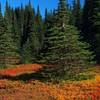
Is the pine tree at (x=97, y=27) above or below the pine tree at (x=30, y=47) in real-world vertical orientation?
above

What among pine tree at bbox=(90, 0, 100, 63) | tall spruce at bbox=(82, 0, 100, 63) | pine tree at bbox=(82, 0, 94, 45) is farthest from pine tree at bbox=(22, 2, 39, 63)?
pine tree at bbox=(90, 0, 100, 63)

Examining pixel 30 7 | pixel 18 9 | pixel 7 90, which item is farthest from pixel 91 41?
pixel 18 9

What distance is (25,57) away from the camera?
74.6 m

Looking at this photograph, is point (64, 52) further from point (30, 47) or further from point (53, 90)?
point (30, 47)

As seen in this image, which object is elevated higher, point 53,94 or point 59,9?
point 59,9

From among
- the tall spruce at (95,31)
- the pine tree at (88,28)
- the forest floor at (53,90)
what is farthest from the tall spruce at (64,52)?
the pine tree at (88,28)

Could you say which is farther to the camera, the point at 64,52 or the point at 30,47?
the point at 30,47

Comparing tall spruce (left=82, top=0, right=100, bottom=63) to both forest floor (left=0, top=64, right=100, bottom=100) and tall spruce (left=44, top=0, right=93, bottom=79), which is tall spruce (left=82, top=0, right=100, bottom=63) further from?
forest floor (left=0, top=64, right=100, bottom=100)

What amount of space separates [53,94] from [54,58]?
879 centimetres

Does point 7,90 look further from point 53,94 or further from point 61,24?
point 61,24

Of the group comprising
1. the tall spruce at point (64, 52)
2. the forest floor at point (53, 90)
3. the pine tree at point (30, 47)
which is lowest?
the pine tree at point (30, 47)

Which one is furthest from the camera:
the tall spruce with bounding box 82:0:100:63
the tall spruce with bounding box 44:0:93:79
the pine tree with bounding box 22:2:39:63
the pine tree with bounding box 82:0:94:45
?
the pine tree with bounding box 22:2:39:63

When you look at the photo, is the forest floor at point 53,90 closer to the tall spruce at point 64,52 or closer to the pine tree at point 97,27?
the tall spruce at point 64,52

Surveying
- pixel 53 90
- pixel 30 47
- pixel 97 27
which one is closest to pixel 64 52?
pixel 53 90
